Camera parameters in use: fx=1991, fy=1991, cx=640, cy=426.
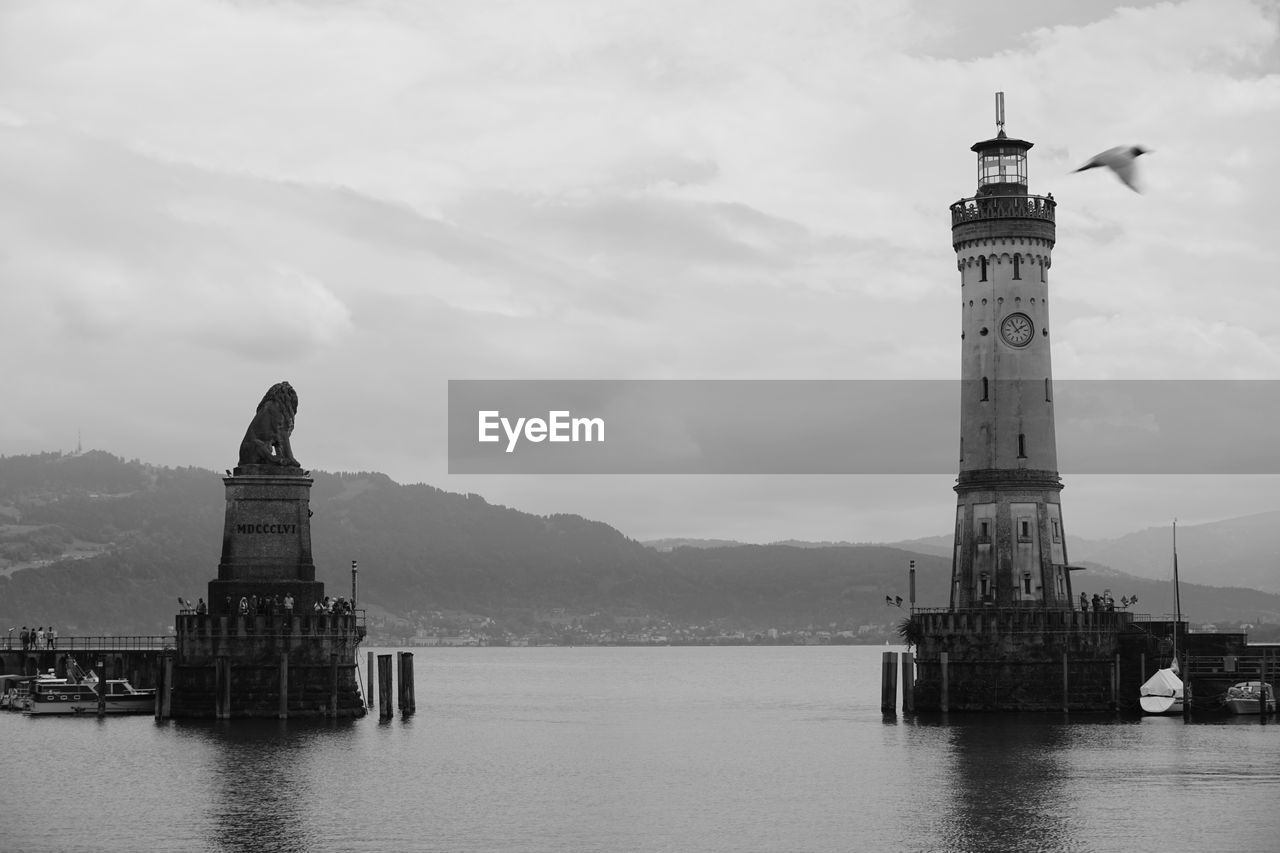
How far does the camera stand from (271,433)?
9631 cm

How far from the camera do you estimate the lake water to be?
64.1 meters

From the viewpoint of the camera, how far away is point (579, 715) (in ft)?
445

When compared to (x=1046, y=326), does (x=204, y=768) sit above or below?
below

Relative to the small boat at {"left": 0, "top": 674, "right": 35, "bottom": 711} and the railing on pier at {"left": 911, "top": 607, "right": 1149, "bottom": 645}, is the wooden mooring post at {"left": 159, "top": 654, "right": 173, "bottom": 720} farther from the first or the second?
the railing on pier at {"left": 911, "top": 607, "right": 1149, "bottom": 645}

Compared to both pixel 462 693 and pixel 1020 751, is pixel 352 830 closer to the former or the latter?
pixel 1020 751

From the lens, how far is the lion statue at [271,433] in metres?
95.5

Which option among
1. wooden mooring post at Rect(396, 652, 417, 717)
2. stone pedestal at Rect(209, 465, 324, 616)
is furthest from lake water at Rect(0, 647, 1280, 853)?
stone pedestal at Rect(209, 465, 324, 616)

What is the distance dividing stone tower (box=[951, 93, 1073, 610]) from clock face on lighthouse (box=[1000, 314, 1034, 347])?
5 cm

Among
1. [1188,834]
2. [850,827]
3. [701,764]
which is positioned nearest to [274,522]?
[701,764]

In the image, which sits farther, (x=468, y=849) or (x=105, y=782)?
(x=105, y=782)

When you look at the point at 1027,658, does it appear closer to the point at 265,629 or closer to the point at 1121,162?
the point at 265,629

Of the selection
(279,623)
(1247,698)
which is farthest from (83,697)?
(1247,698)

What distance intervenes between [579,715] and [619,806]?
6247cm

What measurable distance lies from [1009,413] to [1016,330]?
4223 mm
